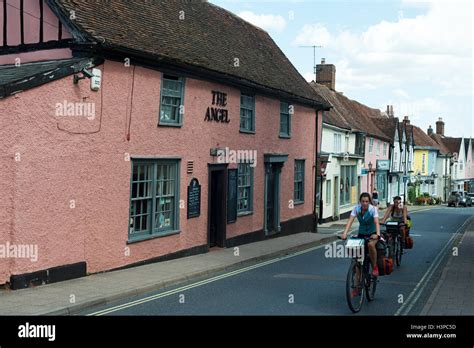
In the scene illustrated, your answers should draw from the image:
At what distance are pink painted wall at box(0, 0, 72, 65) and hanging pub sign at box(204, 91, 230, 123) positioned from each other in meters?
5.08

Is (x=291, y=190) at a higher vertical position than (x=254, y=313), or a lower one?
higher

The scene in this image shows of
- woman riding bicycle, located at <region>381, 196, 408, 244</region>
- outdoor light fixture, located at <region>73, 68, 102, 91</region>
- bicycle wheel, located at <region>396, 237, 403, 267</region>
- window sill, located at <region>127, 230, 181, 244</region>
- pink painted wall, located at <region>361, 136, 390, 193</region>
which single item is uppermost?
outdoor light fixture, located at <region>73, 68, 102, 91</region>

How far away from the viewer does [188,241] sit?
15.2 meters

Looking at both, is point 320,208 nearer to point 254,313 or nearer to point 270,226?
point 270,226

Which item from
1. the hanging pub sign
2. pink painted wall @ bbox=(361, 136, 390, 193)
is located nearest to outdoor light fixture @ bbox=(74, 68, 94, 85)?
the hanging pub sign

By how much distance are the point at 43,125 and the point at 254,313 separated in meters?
5.14

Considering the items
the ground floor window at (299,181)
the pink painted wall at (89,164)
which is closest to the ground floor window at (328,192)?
the ground floor window at (299,181)

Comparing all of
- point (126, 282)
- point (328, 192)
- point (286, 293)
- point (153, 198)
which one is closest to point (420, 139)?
point (328, 192)

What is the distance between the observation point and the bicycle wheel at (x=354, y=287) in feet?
28.3

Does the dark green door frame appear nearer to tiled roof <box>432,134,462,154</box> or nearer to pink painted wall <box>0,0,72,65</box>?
pink painted wall <box>0,0,72,65</box>

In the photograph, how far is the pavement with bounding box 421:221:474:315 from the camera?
29.1 ft

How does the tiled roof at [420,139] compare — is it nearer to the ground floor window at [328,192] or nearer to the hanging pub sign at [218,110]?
the ground floor window at [328,192]

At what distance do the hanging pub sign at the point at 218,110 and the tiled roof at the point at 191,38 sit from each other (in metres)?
0.62
